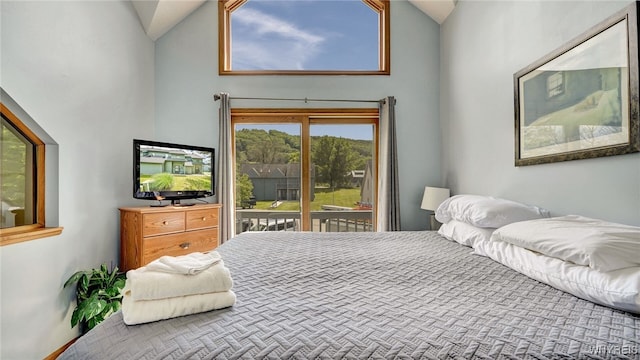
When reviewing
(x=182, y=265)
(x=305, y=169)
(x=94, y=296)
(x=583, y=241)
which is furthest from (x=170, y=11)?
(x=583, y=241)

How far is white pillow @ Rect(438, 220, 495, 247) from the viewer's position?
1.83 m

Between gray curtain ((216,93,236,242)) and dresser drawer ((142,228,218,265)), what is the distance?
0.21 meters

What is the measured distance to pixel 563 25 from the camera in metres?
1.79

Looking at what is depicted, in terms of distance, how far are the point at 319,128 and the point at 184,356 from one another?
10.6 ft

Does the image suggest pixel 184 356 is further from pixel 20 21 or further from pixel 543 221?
pixel 20 21

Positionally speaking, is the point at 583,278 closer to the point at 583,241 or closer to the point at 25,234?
the point at 583,241

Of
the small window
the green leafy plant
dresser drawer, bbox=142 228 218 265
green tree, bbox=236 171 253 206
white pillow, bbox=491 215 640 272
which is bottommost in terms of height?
the green leafy plant

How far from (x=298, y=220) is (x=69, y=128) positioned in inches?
92.2

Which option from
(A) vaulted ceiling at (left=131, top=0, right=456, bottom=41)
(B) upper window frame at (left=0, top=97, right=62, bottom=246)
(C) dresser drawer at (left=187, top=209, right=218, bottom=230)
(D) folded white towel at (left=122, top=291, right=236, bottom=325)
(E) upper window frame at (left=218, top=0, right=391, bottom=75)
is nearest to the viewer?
(D) folded white towel at (left=122, top=291, right=236, bottom=325)

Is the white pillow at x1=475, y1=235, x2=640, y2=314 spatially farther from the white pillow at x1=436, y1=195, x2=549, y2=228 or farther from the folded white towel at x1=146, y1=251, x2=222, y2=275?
the folded white towel at x1=146, y1=251, x2=222, y2=275

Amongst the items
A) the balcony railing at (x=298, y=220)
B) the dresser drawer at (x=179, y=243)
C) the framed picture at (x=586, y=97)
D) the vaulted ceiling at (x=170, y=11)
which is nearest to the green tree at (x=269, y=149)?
the balcony railing at (x=298, y=220)

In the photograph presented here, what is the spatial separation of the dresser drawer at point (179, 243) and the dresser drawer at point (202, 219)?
5cm

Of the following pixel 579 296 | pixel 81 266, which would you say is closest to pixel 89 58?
pixel 81 266

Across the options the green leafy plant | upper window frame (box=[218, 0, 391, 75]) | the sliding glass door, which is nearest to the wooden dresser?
the green leafy plant
